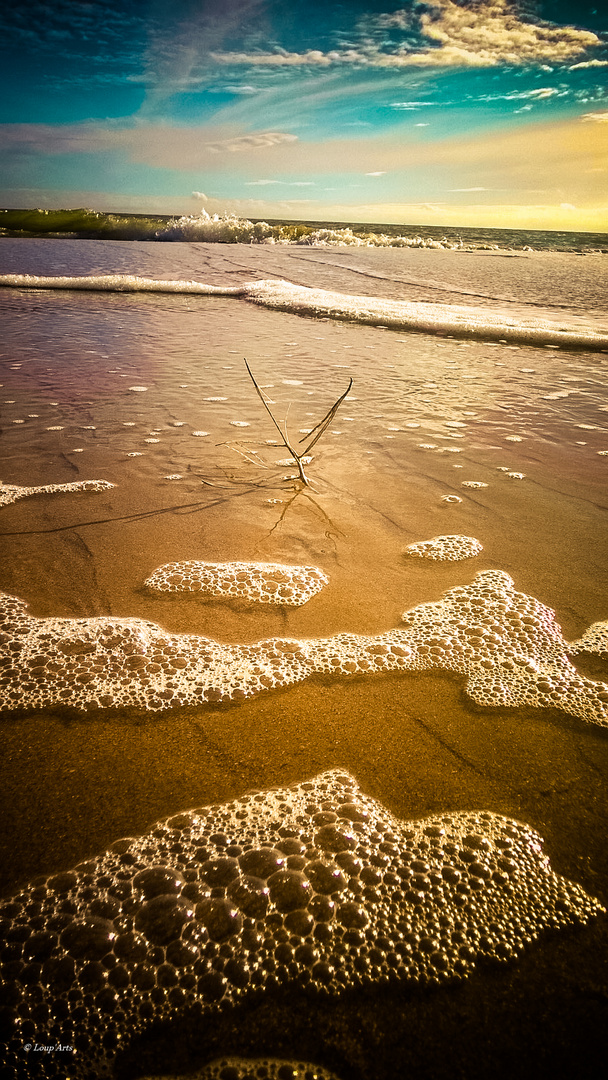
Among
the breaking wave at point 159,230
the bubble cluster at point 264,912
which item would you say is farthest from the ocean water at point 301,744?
the breaking wave at point 159,230

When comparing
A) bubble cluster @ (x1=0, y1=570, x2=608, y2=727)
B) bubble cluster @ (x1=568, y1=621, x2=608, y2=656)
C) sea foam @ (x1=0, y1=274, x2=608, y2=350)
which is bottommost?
bubble cluster @ (x1=0, y1=570, x2=608, y2=727)

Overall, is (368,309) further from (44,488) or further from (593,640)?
(593,640)

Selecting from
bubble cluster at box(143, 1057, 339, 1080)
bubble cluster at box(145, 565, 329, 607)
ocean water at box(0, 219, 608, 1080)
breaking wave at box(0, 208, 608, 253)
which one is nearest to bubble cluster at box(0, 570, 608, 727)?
ocean water at box(0, 219, 608, 1080)

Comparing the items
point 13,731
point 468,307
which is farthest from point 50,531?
point 468,307

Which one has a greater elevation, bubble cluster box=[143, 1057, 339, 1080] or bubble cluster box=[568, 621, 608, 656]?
bubble cluster box=[568, 621, 608, 656]

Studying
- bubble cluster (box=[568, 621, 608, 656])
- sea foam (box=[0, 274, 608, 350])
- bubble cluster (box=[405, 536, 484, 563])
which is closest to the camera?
bubble cluster (box=[568, 621, 608, 656])

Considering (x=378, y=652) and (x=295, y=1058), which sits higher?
(x=378, y=652)

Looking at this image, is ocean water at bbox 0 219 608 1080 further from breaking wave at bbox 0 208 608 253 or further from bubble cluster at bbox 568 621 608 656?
breaking wave at bbox 0 208 608 253

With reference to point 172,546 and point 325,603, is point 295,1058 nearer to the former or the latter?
point 325,603
